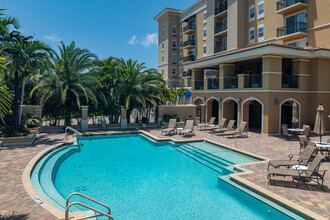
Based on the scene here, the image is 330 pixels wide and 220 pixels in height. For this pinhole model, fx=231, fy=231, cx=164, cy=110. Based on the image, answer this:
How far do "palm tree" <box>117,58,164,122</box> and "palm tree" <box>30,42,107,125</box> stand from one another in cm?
213

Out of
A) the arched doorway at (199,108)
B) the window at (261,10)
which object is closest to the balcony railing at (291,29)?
the window at (261,10)

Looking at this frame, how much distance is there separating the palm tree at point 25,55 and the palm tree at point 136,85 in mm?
7594

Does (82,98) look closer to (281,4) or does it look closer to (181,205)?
(181,205)

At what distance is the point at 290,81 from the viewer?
62.3ft

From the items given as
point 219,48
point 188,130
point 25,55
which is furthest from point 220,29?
point 25,55

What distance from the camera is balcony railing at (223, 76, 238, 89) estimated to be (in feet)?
69.9

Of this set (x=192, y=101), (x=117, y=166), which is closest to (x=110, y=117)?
(x=192, y=101)

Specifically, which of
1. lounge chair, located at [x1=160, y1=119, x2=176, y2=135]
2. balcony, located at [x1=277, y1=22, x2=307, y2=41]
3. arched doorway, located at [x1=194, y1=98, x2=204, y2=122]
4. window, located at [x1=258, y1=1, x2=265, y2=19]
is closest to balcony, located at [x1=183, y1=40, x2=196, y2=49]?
window, located at [x1=258, y1=1, x2=265, y2=19]

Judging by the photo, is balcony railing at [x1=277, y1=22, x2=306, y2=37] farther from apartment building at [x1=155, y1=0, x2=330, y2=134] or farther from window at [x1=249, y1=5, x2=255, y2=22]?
window at [x1=249, y1=5, x2=255, y2=22]

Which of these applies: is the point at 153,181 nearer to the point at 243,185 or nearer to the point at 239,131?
the point at 243,185

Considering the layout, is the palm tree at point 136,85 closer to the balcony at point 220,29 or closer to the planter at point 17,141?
the planter at point 17,141

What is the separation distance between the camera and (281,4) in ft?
82.0

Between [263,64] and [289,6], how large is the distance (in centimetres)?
1012

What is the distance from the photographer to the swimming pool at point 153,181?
702 centimetres
